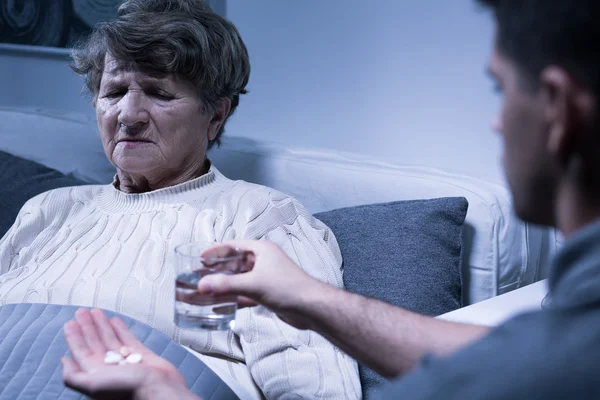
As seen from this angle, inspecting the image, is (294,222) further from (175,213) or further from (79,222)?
(79,222)

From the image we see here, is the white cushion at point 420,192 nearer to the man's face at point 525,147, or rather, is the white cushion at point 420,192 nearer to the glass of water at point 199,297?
the glass of water at point 199,297

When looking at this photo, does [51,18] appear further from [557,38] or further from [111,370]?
[557,38]

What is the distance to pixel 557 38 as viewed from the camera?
638 millimetres

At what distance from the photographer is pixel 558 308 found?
62 cm

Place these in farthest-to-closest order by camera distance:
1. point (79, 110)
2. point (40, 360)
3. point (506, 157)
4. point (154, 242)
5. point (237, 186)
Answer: point (79, 110), point (237, 186), point (154, 242), point (40, 360), point (506, 157)

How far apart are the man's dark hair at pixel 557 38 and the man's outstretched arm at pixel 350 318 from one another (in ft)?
1.63

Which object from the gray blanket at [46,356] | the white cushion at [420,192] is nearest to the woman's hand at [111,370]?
the gray blanket at [46,356]

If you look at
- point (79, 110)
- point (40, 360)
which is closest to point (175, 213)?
point (40, 360)

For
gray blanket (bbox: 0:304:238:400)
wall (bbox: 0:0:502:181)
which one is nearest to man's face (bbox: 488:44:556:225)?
gray blanket (bbox: 0:304:238:400)

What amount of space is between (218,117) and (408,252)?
616mm

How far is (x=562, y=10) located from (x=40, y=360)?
1.15 m

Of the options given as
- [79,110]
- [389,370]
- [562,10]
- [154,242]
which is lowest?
[79,110]

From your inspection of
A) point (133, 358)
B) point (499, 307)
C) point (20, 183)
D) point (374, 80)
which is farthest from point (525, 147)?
point (20, 183)

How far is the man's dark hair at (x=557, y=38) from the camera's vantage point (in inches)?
24.4
